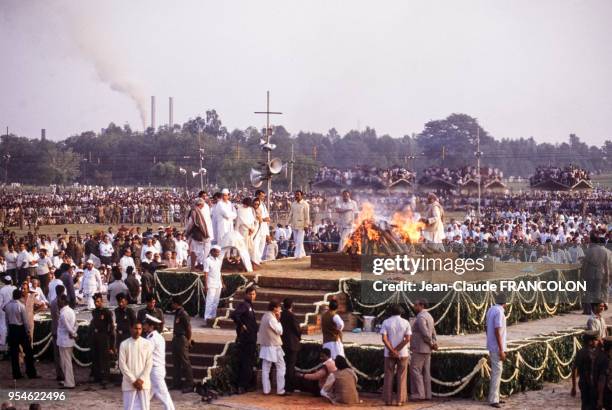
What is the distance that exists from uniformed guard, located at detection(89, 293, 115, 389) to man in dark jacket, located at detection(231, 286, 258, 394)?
2.56 m

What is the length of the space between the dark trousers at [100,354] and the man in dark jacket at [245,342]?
102 inches

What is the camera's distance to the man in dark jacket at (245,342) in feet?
55.1

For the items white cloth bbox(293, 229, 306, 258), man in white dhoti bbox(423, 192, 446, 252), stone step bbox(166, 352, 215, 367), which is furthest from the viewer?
white cloth bbox(293, 229, 306, 258)

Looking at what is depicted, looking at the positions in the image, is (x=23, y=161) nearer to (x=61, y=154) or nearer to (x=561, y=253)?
(x=61, y=154)

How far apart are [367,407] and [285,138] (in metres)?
88.5

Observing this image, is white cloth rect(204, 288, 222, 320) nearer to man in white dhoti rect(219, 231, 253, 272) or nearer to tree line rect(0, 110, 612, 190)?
man in white dhoti rect(219, 231, 253, 272)

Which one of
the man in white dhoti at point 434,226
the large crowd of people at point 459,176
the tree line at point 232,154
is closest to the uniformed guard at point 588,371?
the man in white dhoti at point 434,226

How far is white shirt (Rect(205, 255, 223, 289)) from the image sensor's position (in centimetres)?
2081

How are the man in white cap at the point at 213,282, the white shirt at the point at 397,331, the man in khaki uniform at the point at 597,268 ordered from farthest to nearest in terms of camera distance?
the man in khaki uniform at the point at 597,268 → the man in white cap at the point at 213,282 → the white shirt at the point at 397,331

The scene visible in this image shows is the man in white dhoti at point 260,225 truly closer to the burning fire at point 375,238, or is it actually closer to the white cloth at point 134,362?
the burning fire at point 375,238

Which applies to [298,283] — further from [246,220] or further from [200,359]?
[200,359]

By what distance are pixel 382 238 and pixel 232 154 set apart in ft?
205

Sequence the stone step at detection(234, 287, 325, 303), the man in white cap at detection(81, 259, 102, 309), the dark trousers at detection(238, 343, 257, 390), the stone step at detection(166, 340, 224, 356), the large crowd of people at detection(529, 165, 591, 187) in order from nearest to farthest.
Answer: the dark trousers at detection(238, 343, 257, 390), the stone step at detection(166, 340, 224, 356), the stone step at detection(234, 287, 325, 303), the man in white cap at detection(81, 259, 102, 309), the large crowd of people at detection(529, 165, 591, 187)

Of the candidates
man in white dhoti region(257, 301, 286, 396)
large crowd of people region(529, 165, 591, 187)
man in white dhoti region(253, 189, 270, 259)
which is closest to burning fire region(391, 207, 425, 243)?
man in white dhoti region(253, 189, 270, 259)
